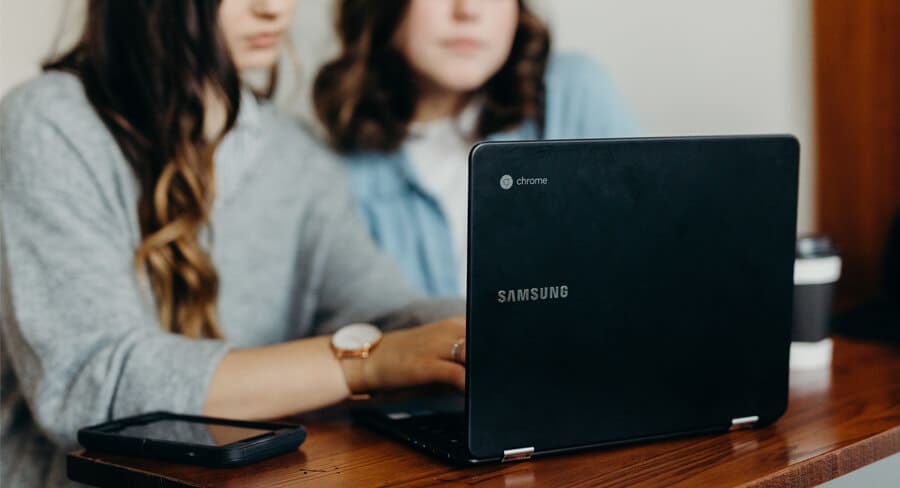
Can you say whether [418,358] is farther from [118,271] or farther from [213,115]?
[213,115]

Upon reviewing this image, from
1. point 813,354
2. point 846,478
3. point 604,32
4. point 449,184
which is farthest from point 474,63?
point 846,478

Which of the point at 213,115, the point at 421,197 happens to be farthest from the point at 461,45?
the point at 213,115

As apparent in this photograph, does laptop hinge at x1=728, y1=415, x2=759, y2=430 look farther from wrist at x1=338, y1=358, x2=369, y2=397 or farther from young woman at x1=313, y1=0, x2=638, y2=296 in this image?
young woman at x1=313, y1=0, x2=638, y2=296

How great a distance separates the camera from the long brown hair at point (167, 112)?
1.27 metres

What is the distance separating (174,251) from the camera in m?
1.31

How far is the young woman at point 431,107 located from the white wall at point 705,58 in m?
0.23

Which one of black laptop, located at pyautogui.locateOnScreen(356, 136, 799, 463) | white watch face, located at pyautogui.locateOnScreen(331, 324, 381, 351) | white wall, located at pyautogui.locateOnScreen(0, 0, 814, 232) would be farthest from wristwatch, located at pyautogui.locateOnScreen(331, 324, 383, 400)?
white wall, located at pyautogui.locateOnScreen(0, 0, 814, 232)

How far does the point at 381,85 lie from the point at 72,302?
79 centimetres

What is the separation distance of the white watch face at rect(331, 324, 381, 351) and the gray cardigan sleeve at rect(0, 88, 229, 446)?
12cm

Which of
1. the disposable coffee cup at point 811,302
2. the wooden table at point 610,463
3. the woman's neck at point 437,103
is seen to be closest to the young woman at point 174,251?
the wooden table at point 610,463

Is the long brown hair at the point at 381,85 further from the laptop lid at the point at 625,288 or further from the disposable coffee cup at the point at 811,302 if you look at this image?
the laptop lid at the point at 625,288

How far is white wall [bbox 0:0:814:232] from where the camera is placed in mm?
2074

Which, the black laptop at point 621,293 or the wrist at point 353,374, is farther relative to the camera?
the wrist at point 353,374

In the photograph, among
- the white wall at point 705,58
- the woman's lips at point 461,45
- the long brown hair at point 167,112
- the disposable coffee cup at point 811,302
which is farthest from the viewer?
the white wall at point 705,58
